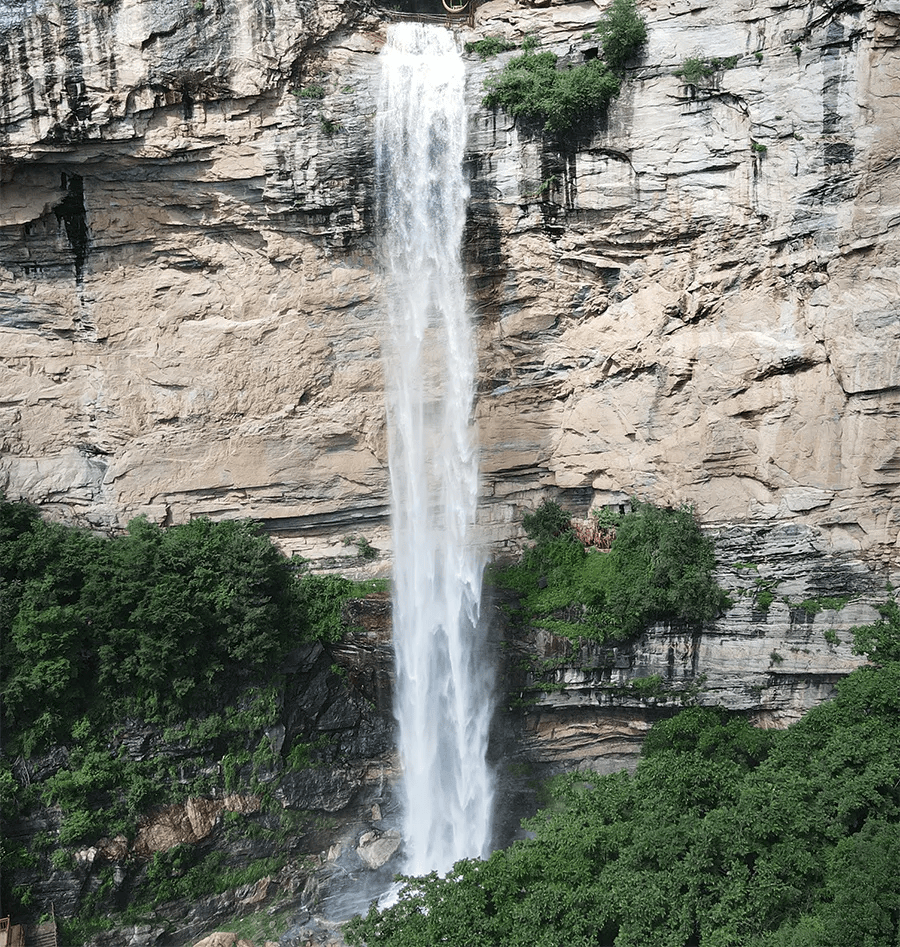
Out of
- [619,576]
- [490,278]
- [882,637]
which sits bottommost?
[882,637]

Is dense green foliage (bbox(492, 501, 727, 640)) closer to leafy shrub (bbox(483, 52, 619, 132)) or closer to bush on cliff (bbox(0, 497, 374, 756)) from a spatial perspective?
bush on cliff (bbox(0, 497, 374, 756))

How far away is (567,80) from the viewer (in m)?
15.1

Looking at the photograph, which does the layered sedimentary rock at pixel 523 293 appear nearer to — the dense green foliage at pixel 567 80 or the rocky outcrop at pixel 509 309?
the rocky outcrop at pixel 509 309

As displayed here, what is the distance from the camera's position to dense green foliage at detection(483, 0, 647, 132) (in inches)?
583

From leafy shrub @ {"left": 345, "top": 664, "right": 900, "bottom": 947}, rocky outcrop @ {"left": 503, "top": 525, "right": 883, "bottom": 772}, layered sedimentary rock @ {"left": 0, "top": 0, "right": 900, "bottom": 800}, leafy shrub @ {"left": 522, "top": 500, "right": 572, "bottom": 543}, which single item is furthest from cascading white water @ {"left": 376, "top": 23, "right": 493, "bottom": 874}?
leafy shrub @ {"left": 345, "top": 664, "right": 900, "bottom": 947}

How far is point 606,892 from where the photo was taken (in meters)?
11.3

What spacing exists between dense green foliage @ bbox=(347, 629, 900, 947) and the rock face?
430 cm

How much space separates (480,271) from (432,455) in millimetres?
3777

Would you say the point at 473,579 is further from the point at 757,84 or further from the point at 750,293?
the point at 757,84

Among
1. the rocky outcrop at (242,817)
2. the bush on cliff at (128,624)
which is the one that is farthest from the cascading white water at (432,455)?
the bush on cliff at (128,624)

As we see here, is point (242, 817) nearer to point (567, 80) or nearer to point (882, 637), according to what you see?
point (882, 637)

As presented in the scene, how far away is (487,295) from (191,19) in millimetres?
7007

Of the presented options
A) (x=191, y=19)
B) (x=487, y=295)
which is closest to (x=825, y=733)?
(x=487, y=295)

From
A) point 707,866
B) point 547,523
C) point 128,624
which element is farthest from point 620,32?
point 128,624
